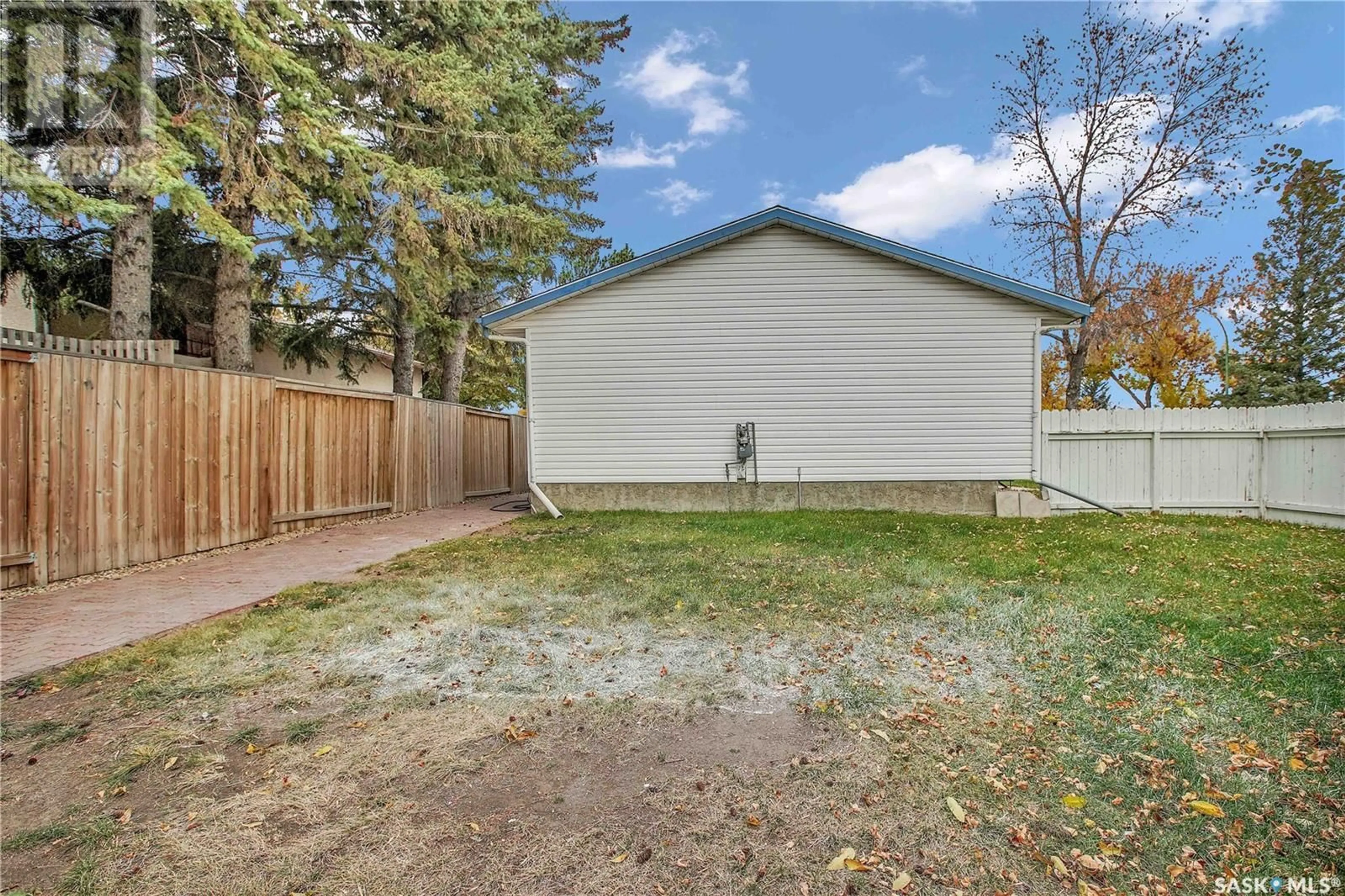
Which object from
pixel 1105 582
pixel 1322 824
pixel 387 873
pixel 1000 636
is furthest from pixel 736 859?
pixel 1105 582

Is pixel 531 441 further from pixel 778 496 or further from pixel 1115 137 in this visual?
pixel 1115 137

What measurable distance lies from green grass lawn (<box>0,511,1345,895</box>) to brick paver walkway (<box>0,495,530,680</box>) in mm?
407

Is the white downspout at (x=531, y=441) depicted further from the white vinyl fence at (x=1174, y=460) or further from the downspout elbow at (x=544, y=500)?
the white vinyl fence at (x=1174, y=460)

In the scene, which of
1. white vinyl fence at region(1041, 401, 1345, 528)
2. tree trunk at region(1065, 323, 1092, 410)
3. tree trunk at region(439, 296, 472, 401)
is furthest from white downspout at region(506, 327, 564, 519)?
tree trunk at region(1065, 323, 1092, 410)

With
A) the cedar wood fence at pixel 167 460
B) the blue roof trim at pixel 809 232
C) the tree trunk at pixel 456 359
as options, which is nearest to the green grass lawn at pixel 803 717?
the cedar wood fence at pixel 167 460

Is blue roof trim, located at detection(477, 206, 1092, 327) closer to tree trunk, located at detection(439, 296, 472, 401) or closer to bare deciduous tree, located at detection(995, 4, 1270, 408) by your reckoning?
tree trunk, located at detection(439, 296, 472, 401)

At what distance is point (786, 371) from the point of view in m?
9.82

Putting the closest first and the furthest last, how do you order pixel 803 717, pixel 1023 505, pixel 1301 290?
1. pixel 803 717
2. pixel 1023 505
3. pixel 1301 290

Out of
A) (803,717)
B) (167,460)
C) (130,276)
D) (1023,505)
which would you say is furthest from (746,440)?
(130,276)

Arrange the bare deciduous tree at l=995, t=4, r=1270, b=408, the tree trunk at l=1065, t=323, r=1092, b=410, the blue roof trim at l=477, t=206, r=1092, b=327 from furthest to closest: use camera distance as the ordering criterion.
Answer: the tree trunk at l=1065, t=323, r=1092, b=410 < the bare deciduous tree at l=995, t=4, r=1270, b=408 < the blue roof trim at l=477, t=206, r=1092, b=327

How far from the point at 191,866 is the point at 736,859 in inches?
69.4

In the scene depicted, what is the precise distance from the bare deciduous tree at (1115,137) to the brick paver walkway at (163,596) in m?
17.7

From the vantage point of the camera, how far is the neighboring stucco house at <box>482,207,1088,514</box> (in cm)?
956

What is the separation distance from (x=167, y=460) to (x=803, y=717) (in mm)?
6798
